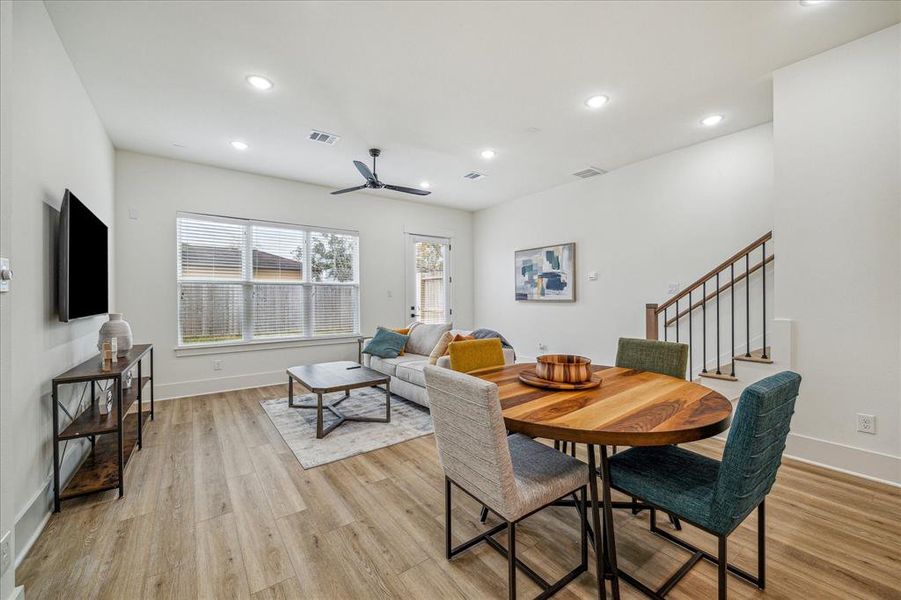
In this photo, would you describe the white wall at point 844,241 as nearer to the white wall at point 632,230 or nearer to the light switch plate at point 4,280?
the white wall at point 632,230

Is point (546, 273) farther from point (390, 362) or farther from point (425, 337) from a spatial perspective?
point (390, 362)

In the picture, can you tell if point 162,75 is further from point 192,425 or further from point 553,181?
point 553,181

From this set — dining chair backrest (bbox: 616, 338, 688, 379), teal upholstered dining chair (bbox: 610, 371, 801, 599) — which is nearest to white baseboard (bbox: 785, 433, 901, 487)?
dining chair backrest (bbox: 616, 338, 688, 379)

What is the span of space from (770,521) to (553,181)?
14.5ft

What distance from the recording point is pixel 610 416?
1.41m

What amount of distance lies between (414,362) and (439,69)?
2906 millimetres

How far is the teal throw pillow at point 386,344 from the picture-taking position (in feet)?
15.5

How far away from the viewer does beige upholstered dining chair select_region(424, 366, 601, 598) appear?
1.34m

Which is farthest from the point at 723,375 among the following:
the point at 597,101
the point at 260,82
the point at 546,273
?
the point at 260,82

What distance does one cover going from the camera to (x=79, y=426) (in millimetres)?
2291

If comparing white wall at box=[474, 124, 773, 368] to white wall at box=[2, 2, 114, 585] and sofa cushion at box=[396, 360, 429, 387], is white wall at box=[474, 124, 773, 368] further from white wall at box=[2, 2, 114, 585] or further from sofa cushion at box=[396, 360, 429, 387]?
white wall at box=[2, 2, 114, 585]

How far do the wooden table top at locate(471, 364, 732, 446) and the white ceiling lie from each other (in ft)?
6.99

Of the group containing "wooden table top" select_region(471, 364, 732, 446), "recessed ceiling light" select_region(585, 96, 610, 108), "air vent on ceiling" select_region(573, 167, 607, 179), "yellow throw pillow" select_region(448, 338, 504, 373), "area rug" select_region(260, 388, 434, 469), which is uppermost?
"recessed ceiling light" select_region(585, 96, 610, 108)

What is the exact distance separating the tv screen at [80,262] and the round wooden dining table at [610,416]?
2756 millimetres
